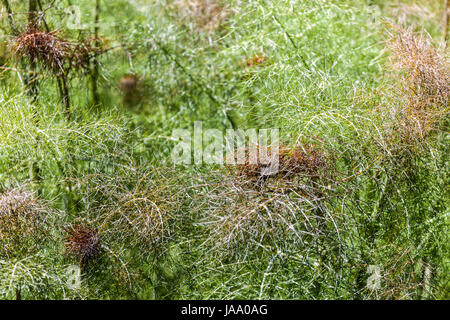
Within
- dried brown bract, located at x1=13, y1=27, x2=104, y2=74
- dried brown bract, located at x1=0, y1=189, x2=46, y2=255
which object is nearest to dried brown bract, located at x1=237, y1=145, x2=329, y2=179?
dried brown bract, located at x1=0, y1=189, x2=46, y2=255

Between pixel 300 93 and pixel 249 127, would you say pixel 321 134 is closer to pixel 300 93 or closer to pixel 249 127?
pixel 300 93

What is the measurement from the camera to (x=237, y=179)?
1145 millimetres

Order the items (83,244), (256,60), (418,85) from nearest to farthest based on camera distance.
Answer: (83,244) < (418,85) < (256,60)

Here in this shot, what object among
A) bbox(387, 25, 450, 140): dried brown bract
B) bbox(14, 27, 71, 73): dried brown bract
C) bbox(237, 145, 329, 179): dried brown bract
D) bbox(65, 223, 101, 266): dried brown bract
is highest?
bbox(14, 27, 71, 73): dried brown bract

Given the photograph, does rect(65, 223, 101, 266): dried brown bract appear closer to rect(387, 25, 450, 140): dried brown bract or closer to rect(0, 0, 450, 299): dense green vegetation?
rect(0, 0, 450, 299): dense green vegetation

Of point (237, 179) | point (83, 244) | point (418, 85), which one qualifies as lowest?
point (83, 244)

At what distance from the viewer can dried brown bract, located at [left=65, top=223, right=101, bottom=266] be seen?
1.11 metres

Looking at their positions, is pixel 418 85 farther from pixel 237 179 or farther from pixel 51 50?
pixel 51 50

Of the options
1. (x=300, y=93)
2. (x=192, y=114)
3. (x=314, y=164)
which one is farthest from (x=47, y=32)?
(x=314, y=164)

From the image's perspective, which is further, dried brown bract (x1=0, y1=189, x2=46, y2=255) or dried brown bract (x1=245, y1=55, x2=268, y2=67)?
dried brown bract (x1=245, y1=55, x2=268, y2=67)

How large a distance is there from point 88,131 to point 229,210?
0.49 m

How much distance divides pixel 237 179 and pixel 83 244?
39 centimetres

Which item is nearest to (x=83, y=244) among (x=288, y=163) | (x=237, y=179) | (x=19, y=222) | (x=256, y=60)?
(x=19, y=222)

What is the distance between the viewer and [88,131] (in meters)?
1.31
